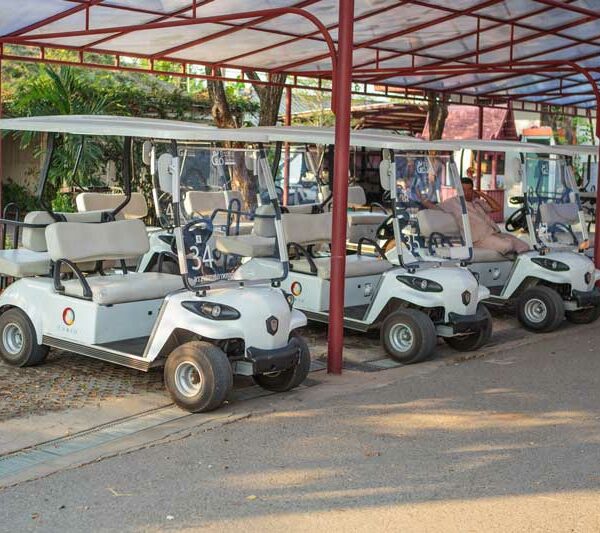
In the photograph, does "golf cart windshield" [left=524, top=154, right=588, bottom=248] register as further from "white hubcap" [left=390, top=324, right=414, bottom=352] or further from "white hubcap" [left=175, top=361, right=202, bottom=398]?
"white hubcap" [left=175, top=361, right=202, bottom=398]

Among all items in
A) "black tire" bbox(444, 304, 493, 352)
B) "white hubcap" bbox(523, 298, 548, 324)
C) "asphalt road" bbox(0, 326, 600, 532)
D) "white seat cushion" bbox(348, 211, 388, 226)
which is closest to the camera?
"asphalt road" bbox(0, 326, 600, 532)

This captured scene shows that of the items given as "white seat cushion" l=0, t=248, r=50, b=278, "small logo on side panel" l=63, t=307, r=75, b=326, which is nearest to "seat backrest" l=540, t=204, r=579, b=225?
"white seat cushion" l=0, t=248, r=50, b=278

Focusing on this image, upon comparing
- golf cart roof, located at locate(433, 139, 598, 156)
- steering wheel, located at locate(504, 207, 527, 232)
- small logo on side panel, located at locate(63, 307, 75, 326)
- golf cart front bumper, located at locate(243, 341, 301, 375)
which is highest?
golf cart roof, located at locate(433, 139, 598, 156)

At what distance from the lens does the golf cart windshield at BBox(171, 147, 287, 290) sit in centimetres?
689

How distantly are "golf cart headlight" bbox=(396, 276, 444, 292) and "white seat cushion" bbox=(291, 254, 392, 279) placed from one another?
2.43ft

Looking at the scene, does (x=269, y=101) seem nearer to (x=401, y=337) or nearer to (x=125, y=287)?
(x=401, y=337)

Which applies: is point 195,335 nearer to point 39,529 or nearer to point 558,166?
point 39,529

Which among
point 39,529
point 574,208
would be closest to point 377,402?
point 39,529

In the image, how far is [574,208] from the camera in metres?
10.8

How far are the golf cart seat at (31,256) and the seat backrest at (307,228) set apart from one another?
6.35ft

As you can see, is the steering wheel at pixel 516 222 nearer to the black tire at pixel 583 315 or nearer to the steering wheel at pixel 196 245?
the black tire at pixel 583 315

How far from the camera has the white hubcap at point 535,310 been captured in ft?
32.6

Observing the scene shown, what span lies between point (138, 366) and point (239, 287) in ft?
2.94

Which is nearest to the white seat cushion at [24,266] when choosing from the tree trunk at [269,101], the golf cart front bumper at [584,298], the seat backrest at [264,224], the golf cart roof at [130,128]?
the golf cart roof at [130,128]
